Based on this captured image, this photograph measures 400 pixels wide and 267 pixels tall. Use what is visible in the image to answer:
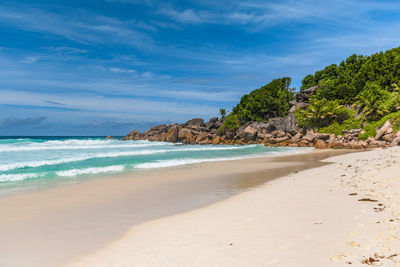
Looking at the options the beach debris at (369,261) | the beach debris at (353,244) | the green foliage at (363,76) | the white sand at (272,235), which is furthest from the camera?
the green foliage at (363,76)

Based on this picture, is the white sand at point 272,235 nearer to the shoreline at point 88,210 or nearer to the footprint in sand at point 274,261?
the footprint in sand at point 274,261

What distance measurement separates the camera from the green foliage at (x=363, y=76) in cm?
4556

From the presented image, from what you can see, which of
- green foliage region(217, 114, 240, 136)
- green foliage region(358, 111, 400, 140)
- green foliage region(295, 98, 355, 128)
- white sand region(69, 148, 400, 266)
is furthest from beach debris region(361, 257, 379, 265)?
green foliage region(217, 114, 240, 136)

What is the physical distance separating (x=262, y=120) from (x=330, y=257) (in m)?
62.6

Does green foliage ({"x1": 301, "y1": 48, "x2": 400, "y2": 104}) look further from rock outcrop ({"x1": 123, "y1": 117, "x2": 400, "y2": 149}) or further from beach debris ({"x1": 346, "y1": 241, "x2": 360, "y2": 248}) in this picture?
beach debris ({"x1": 346, "y1": 241, "x2": 360, "y2": 248})

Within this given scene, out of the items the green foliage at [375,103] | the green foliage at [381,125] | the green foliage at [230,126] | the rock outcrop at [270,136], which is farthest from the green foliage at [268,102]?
the green foliage at [381,125]

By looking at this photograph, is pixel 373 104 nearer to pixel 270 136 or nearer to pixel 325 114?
pixel 325 114

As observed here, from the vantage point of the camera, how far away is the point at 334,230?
197 inches

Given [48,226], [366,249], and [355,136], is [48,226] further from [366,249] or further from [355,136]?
[355,136]

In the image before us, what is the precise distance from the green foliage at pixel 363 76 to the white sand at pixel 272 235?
46.9 m

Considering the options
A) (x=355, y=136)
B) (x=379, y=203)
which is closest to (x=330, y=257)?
(x=379, y=203)

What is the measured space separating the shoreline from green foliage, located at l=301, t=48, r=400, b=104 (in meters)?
45.2

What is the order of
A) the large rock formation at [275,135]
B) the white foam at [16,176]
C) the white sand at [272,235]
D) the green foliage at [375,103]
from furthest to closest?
the green foliage at [375,103] → the large rock formation at [275,135] → the white foam at [16,176] → the white sand at [272,235]

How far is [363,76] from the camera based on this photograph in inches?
1911
